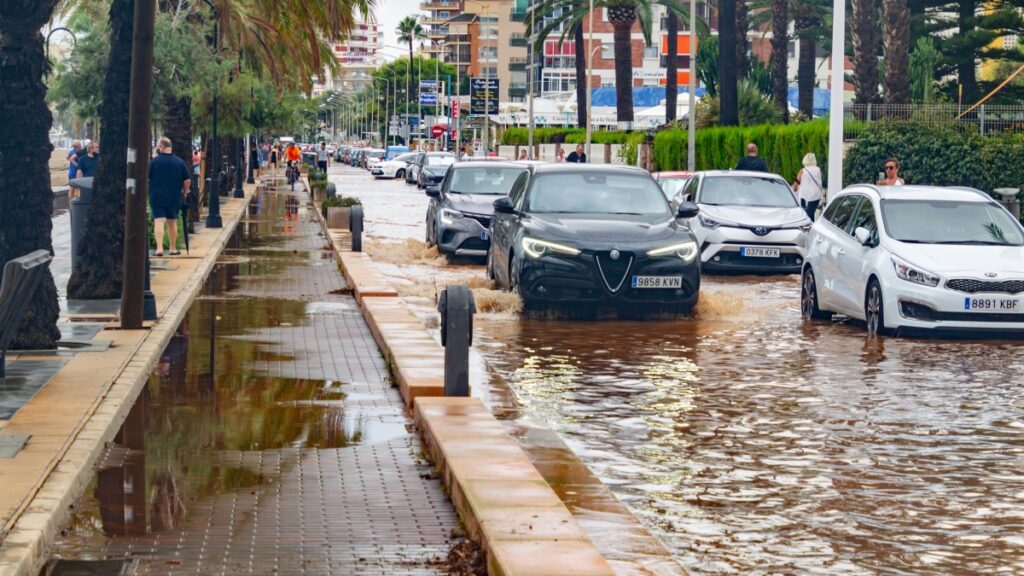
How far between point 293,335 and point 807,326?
5.62 m

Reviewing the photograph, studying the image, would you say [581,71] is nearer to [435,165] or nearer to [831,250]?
[435,165]

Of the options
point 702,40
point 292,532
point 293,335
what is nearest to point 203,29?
point 293,335

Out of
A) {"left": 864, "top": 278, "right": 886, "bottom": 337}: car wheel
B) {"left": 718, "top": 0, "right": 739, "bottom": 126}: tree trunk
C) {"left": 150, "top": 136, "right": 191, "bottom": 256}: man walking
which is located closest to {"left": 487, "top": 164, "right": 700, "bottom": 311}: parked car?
{"left": 864, "top": 278, "right": 886, "bottom": 337}: car wheel

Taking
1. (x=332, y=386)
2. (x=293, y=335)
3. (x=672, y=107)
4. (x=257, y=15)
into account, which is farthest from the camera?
(x=672, y=107)

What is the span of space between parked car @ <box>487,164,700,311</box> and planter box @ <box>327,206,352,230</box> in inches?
582

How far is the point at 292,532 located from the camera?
7.45 meters

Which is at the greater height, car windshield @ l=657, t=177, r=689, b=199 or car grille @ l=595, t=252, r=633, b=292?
car windshield @ l=657, t=177, r=689, b=199

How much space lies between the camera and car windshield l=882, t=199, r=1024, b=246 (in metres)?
16.9

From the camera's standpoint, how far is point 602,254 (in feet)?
56.5

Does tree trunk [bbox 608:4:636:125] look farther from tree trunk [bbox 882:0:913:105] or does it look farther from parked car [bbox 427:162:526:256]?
parked car [bbox 427:162:526:256]

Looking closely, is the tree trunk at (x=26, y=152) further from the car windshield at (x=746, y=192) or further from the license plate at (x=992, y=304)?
the car windshield at (x=746, y=192)

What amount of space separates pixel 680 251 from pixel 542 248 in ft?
4.79

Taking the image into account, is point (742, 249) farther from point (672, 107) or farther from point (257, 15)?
point (672, 107)

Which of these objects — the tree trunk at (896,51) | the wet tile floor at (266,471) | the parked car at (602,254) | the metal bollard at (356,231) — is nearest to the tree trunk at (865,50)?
the tree trunk at (896,51)
